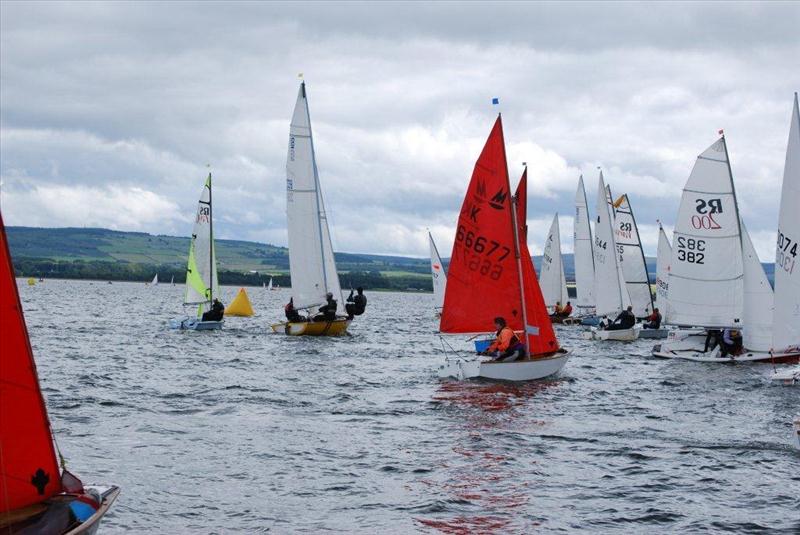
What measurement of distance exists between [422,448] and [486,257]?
1073cm

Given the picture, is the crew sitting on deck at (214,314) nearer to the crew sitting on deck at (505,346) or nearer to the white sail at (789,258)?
A: the crew sitting on deck at (505,346)

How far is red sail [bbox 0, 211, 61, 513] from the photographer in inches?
383

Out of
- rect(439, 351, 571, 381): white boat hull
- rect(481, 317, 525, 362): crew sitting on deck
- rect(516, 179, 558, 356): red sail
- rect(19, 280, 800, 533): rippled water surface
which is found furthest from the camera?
rect(516, 179, 558, 356): red sail

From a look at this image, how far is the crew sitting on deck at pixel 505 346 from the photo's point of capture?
27172 mm

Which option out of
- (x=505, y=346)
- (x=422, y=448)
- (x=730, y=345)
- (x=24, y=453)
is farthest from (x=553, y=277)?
(x=24, y=453)

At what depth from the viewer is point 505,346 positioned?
89.5 ft

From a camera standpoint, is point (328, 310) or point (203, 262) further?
point (203, 262)

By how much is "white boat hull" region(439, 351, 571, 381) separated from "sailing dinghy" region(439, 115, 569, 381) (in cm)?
6

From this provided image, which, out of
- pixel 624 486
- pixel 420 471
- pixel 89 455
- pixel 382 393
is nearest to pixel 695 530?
pixel 624 486

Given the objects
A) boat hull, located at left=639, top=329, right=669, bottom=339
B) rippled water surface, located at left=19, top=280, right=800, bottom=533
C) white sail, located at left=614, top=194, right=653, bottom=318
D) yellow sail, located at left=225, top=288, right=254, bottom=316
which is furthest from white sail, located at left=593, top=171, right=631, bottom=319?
yellow sail, located at left=225, top=288, right=254, bottom=316

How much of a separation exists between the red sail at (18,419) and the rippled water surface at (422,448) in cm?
323

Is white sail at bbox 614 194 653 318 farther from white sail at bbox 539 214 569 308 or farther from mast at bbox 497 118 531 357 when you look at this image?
mast at bbox 497 118 531 357

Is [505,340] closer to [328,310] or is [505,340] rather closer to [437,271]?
[328,310]

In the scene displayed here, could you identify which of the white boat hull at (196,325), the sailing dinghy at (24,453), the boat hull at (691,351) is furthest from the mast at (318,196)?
the sailing dinghy at (24,453)
